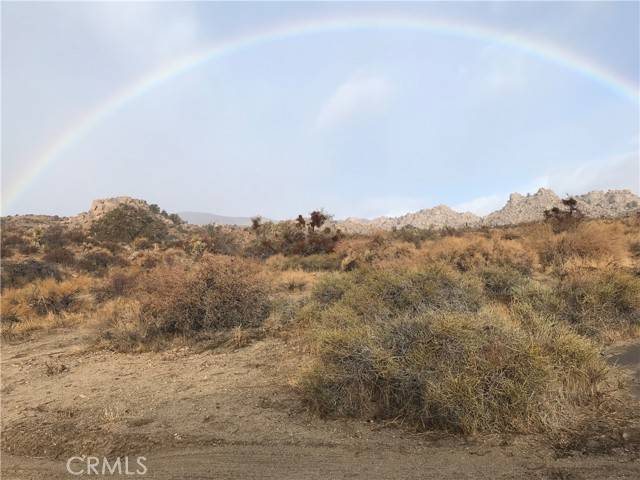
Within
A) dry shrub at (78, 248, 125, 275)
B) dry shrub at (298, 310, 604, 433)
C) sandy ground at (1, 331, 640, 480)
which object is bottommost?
sandy ground at (1, 331, 640, 480)

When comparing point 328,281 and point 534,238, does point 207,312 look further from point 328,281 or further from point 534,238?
point 534,238

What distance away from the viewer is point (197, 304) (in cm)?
1042

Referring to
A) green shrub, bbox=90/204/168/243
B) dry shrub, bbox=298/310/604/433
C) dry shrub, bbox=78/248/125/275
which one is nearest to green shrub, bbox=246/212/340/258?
dry shrub, bbox=78/248/125/275

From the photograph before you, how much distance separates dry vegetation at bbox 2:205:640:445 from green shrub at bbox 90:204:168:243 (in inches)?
596

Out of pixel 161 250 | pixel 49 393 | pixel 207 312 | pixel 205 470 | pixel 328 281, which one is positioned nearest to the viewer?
pixel 205 470

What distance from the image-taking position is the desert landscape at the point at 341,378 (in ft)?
14.8

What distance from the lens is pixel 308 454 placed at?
15.2ft

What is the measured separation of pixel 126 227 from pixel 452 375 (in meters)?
37.3

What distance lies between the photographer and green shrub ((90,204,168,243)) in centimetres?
3659

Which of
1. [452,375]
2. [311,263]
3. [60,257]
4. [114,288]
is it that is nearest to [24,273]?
[60,257]

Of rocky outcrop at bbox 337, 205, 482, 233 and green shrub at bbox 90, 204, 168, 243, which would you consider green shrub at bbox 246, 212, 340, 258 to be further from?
rocky outcrop at bbox 337, 205, 482, 233

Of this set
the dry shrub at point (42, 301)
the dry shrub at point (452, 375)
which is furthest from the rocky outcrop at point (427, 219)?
the dry shrub at point (452, 375)

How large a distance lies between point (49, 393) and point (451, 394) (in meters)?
6.48

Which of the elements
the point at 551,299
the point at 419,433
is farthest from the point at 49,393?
the point at 551,299
